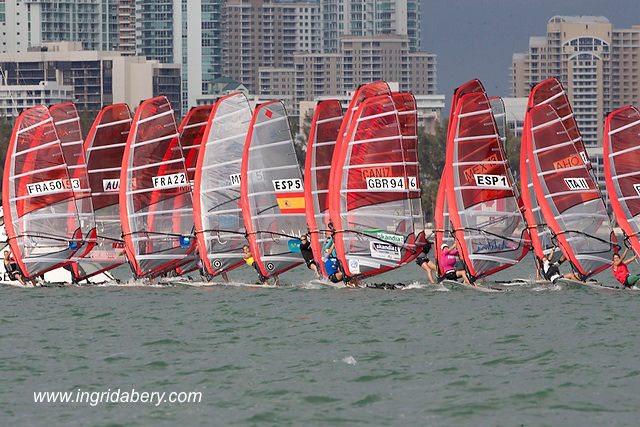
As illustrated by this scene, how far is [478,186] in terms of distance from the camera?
28.3 metres

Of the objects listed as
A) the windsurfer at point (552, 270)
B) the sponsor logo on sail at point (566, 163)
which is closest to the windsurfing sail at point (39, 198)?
the windsurfer at point (552, 270)

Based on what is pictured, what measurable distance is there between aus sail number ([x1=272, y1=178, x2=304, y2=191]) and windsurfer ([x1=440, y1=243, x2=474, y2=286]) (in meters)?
3.36

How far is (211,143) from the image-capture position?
99.4 ft

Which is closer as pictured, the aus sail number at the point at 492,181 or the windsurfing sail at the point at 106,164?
the aus sail number at the point at 492,181

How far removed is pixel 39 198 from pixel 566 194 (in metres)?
10.7

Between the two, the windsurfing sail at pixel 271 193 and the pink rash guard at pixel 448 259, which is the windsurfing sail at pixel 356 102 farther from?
the pink rash guard at pixel 448 259

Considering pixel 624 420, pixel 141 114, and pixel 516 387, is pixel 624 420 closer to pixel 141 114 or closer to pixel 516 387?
pixel 516 387

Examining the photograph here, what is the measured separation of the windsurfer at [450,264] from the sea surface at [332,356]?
1.42 feet

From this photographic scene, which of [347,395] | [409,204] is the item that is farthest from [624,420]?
[409,204]

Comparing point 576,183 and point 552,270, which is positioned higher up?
point 576,183

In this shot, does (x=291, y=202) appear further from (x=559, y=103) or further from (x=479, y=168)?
(x=559, y=103)

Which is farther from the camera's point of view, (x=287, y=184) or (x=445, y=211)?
(x=287, y=184)

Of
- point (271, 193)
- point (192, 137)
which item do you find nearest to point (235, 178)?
point (271, 193)

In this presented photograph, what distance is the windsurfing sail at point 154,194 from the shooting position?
99.0 feet
